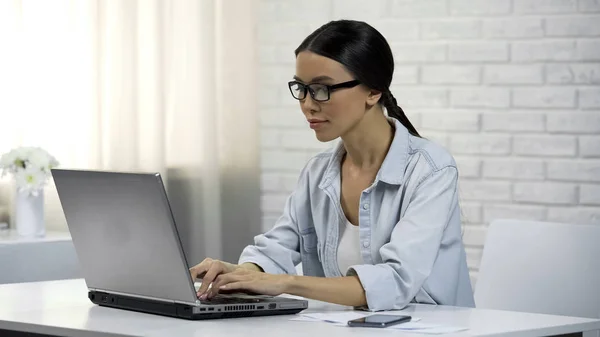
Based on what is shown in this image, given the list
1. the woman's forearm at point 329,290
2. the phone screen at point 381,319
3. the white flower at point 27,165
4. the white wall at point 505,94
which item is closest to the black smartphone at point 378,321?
the phone screen at point 381,319

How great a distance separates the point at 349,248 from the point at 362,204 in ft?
0.36

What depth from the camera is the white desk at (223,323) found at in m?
1.75

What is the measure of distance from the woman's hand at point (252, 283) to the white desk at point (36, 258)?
4.19ft

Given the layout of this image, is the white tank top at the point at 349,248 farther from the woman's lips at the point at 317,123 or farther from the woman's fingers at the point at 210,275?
the woman's fingers at the point at 210,275

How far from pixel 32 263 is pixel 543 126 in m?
1.55

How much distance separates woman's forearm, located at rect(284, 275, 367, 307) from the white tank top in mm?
287

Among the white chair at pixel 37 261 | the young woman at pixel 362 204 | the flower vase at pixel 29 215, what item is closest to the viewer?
the young woman at pixel 362 204

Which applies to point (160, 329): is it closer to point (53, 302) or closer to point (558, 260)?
point (53, 302)

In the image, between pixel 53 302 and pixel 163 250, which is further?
pixel 53 302

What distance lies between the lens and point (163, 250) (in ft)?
6.15

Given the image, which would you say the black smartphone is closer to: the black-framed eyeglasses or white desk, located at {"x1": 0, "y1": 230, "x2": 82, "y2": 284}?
the black-framed eyeglasses

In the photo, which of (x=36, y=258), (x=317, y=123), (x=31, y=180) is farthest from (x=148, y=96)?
(x=317, y=123)

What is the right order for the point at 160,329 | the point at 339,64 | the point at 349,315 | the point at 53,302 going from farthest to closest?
1. the point at 339,64
2. the point at 53,302
3. the point at 349,315
4. the point at 160,329

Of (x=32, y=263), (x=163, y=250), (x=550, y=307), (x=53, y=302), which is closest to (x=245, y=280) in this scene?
(x=163, y=250)
